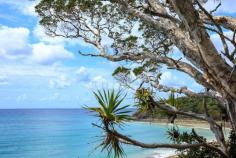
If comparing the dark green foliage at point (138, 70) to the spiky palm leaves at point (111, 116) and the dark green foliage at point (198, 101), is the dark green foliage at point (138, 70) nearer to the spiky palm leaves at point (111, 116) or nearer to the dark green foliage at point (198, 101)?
the dark green foliage at point (198, 101)

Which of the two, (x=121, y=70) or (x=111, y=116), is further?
(x=121, y=70)

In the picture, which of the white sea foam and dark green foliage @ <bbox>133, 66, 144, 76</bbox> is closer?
dark green foliage @ <bbox>133, 66, 144, 76</bbox>

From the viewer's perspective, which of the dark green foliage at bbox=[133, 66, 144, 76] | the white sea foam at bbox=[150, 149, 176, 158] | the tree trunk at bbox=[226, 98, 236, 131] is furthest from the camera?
the white sea foam at bbox=[150, 149, 176, 158]

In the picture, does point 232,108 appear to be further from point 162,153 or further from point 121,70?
point 162,153

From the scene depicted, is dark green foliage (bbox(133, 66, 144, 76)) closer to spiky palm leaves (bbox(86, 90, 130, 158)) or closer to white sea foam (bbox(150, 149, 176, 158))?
spiky palm leaves (bbox(86, 90, 130, 158))

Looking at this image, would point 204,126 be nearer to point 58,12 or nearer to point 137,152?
point 137,152

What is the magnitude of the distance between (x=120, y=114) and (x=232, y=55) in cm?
231

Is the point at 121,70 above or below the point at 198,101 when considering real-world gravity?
above

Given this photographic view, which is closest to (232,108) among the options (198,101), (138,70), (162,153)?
(198,101)

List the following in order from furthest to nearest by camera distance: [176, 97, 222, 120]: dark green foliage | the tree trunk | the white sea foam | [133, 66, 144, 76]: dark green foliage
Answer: the white sea foam, [133, 66, 144, 76]: dark green foliage, [176, 97, 222, 120]: dark green foliage, the tree trunk

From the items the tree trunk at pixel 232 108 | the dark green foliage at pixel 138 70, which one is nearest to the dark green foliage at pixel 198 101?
the dark green foliage at pixel 138 70

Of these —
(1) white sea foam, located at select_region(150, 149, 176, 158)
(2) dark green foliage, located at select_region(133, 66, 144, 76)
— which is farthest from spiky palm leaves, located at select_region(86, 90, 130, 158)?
(1) white sea foam, located at select_region(150, 149, 176, 158)

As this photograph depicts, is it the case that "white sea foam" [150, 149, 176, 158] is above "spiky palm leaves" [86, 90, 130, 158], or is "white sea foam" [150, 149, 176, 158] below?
below

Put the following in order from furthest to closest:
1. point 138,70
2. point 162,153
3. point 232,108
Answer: point 162,153, point 138,70, point 232,108
